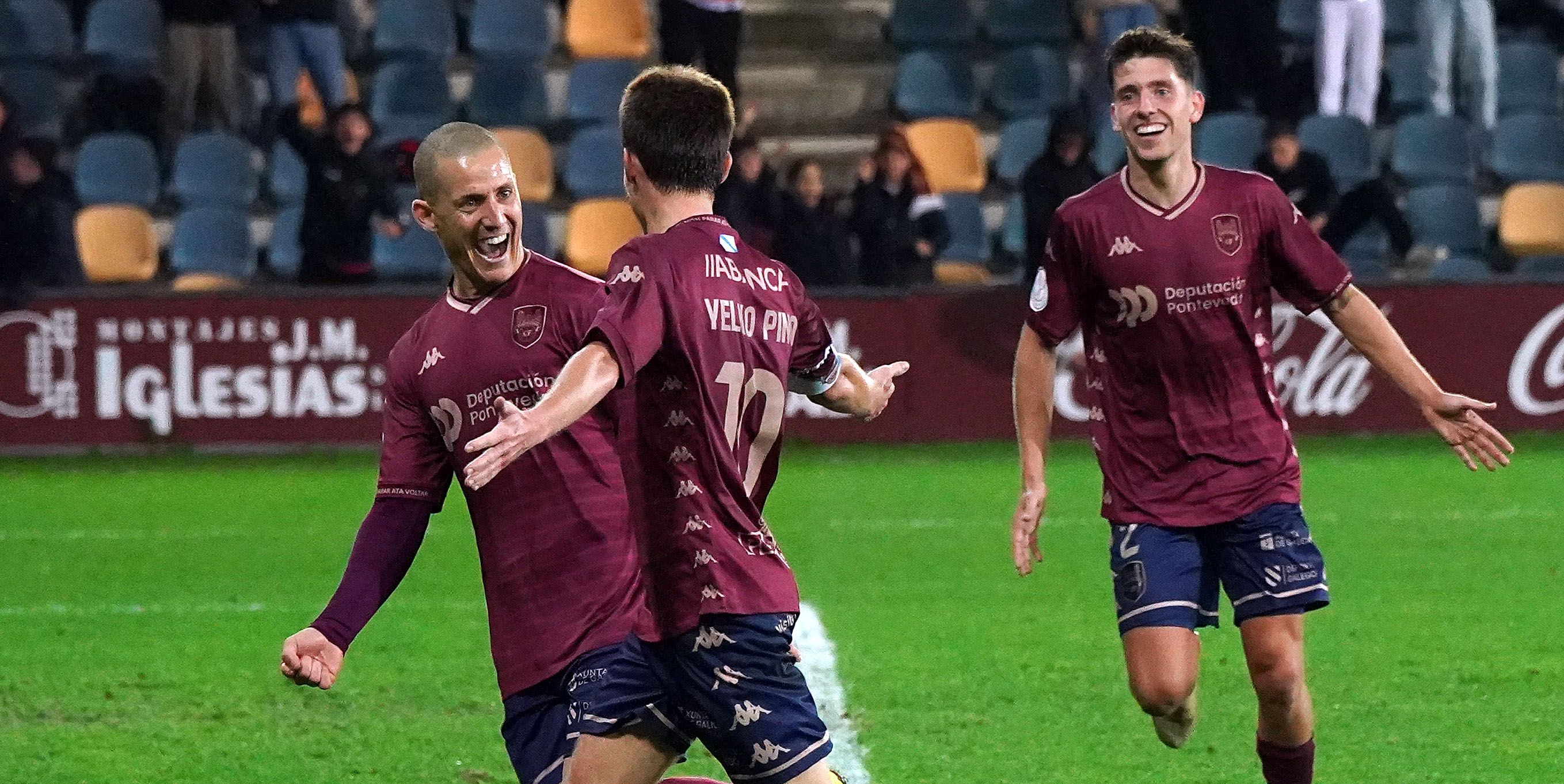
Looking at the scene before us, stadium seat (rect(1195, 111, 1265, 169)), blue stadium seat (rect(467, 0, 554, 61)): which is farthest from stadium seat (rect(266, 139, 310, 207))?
stadium seat (rect(1195, 111, 1265, 169))

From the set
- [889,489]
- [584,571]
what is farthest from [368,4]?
[584,571]

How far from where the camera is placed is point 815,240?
1439cm

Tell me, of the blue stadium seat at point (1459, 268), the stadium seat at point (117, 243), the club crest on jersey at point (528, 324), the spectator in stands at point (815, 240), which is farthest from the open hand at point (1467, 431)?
the stadium seat at point (117, 243)

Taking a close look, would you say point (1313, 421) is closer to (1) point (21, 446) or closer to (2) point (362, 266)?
(2) point (362, 266)

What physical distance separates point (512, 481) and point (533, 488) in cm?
5

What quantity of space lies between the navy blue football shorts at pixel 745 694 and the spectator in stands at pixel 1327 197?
10445 mm

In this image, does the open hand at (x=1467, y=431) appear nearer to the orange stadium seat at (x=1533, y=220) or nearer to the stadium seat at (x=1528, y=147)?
the orange stadium seat at (x=1533, y=220)

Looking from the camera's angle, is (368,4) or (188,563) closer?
(188,563)

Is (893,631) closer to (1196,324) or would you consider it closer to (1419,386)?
(1196,324)

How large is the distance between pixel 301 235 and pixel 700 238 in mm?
11012

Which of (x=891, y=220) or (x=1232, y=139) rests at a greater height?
(x=1232, y=139)

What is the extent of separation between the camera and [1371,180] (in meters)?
15.2

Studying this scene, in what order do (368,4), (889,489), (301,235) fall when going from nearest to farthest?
(889,489), (301,235), (368,4)

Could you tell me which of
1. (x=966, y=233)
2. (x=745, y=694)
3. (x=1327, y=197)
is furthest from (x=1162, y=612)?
(x=966, y=233)
